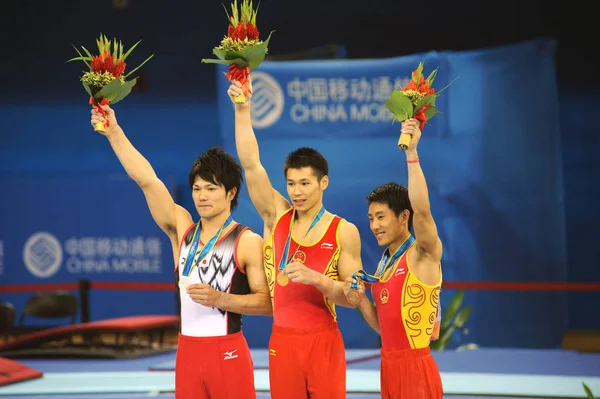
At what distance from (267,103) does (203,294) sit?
6487 mm

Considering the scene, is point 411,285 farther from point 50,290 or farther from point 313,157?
point 50,290

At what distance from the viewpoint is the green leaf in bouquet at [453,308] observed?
1088cm

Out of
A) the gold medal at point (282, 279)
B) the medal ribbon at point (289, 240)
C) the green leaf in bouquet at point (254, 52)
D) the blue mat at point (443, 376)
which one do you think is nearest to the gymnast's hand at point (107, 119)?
the green leaf in bouquet at point (254, 52)

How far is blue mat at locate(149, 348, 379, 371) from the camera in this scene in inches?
370

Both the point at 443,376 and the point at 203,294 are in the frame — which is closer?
the point at 203,294

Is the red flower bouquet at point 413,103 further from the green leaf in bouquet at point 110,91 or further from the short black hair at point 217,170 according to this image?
the green leaf in bouquet at point 110,91

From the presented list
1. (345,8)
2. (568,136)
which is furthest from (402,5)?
(568,136)

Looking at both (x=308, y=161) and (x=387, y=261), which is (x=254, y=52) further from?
(x=387, y=261)

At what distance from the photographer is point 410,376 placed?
191 inches

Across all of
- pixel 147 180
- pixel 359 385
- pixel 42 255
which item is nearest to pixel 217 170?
pixel 147 180

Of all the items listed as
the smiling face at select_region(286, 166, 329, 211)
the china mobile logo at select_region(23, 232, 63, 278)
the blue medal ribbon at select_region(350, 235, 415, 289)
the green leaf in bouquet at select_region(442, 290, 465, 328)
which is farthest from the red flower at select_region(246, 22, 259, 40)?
the china mobile logo at select_region(23, 232, 63, 278)

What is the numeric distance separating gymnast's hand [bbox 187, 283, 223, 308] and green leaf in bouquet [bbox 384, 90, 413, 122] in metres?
1.28

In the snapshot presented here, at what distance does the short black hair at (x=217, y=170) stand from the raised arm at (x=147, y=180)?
→ 201mm

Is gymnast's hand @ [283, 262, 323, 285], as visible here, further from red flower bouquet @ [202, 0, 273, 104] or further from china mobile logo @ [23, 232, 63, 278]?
china mobile logo @ [23, 232, 63, 278]
